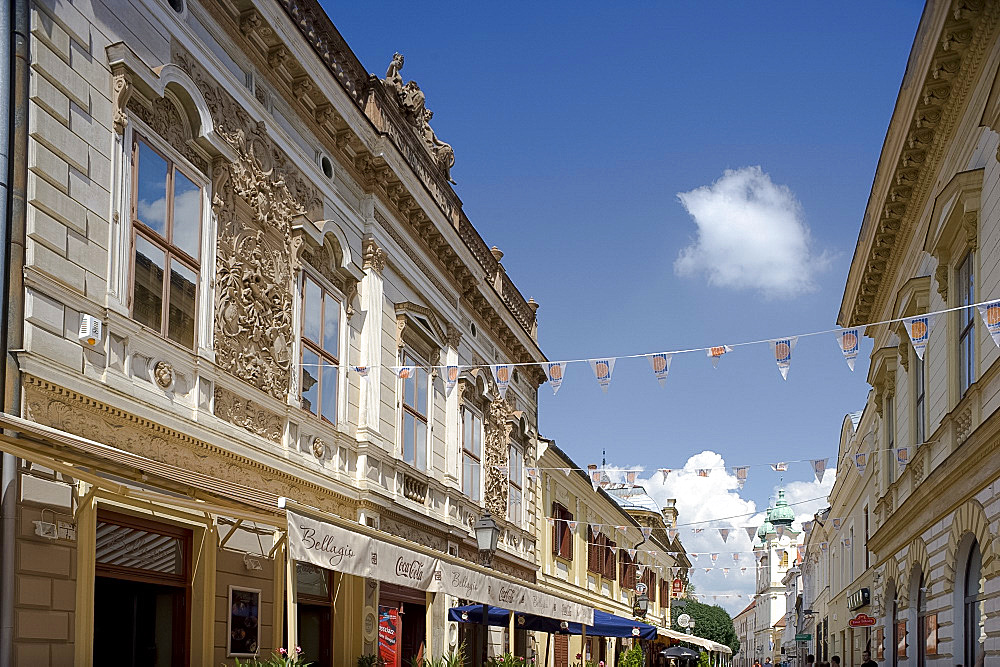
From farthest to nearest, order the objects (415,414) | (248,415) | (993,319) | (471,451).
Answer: (471,451)
(415,414)
(248,415)
(993,319)

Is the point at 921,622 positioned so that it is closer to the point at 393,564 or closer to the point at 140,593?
the point at 393,564

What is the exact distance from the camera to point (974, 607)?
51.7 ft

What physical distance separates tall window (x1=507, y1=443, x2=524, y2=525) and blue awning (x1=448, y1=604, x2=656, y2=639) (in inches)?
108

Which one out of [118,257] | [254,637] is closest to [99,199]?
[118,257]

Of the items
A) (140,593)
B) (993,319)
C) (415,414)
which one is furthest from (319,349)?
(993,319)

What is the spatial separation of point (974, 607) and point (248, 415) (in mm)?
10285

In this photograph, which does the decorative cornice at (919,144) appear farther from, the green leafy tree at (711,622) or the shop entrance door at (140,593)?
the green leafy tree at (711,622)

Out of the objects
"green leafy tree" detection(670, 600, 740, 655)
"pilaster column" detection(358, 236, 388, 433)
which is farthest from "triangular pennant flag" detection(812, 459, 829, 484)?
"green leafy tree" detection(670, 600, 740, 655)

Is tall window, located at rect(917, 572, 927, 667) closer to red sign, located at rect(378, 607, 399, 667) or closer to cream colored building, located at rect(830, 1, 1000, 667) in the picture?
cream colored building, located at rect(830, 1, 1000, 667)

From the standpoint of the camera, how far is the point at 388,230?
58.4 ft

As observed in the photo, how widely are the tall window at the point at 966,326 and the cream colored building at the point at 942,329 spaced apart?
1.1 inches

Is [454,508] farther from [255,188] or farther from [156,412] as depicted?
[156,412]

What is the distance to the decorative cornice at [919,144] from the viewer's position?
14078 millimetres

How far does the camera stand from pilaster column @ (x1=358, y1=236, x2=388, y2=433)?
655 inches
